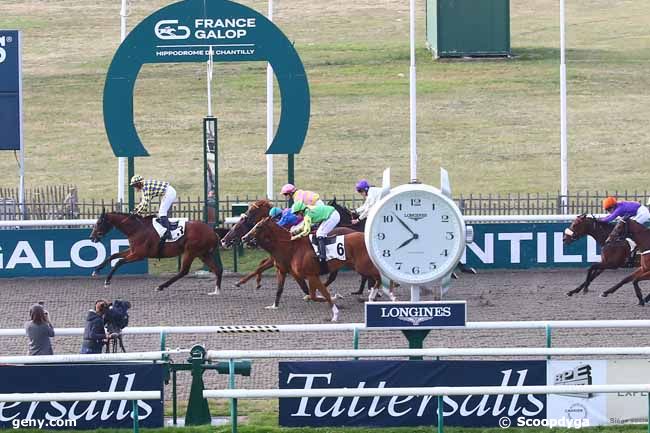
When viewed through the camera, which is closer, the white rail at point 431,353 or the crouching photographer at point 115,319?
the white rail at point 431,353

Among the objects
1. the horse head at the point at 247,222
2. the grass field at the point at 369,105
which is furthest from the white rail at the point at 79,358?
the grass field at the point at 369,105

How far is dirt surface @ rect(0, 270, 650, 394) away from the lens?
17.5 metres

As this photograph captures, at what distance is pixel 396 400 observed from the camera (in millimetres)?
13156

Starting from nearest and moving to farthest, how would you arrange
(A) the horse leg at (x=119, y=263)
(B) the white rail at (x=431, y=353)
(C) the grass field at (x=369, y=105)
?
(B) the white rail at (x=431, y=353) → (A) the horse leg at (x=119, y=263) → (C) the grass field at (x=369, y=105)

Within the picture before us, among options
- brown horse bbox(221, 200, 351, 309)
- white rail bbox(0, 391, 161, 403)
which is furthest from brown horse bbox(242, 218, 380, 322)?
white rail bbox(0, 391, 161, 403)

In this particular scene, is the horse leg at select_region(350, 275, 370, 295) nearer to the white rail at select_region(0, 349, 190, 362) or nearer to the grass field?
the white rail at select_region(0, 349, 190, 362)

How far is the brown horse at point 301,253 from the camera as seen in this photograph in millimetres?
19266

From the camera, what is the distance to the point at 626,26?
4569 centimetres

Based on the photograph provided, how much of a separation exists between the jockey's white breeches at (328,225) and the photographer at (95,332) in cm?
489

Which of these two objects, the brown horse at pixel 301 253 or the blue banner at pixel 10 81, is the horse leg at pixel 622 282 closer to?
the brown horse at pixel 301 253

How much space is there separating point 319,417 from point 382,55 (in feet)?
99.2

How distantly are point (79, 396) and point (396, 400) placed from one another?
2751 millimetres

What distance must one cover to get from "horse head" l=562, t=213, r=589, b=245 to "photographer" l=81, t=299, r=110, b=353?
762 cm

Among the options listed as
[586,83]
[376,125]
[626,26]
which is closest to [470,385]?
[376,125]
